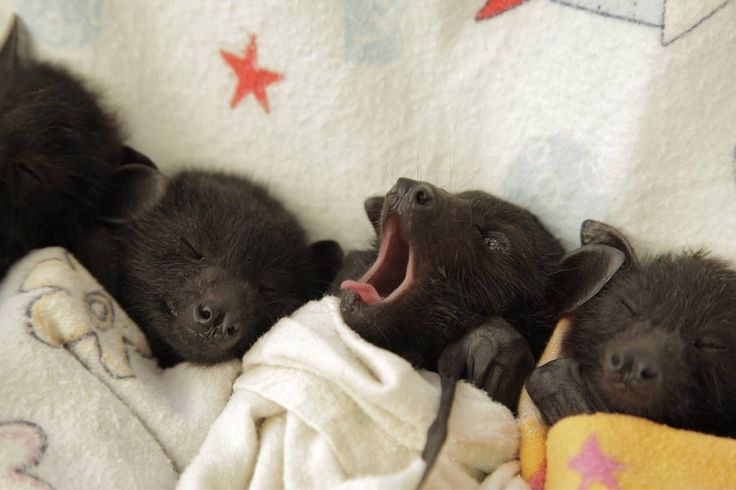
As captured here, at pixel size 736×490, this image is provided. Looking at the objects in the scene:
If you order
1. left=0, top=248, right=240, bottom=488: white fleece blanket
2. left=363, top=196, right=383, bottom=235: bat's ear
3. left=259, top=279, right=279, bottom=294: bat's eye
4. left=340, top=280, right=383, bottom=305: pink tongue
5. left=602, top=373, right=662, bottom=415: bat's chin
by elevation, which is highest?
left=363, top=196, right=383, bottom=235: bat's ear

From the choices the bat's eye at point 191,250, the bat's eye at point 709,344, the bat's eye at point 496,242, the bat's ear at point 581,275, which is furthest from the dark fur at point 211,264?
the bat's eye at point 709,344

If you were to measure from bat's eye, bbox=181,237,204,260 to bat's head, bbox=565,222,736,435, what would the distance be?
1171mm

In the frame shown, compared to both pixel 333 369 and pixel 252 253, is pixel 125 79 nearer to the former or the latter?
pixel 252 253

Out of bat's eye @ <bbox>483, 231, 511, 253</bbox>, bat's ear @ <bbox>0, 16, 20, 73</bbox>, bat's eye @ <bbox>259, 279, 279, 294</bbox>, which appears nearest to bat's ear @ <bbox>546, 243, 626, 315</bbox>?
bat's eye @ <bbox>483, 231, 511, 253</bbox>

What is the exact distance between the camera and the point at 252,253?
2477mm

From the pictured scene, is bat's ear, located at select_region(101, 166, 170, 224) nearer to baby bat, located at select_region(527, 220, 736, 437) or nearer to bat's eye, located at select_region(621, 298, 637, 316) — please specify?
baby bat, located at select_region(527, 220, 736, 437)

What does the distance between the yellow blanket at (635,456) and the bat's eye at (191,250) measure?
1.25 m

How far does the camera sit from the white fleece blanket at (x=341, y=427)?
1834 millimetres

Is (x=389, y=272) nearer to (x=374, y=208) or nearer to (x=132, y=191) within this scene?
(x=374, y=208)

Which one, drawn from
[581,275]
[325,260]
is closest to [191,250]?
[325,260]

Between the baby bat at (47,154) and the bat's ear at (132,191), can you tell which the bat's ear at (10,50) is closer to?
the baby bat at (47,154)

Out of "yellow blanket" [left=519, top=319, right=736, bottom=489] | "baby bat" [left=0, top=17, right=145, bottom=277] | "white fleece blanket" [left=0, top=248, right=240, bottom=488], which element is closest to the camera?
"yellow blanket" [left=519, top=319, right=736, bottom=489]

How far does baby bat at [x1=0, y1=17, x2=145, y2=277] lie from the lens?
7.98ft

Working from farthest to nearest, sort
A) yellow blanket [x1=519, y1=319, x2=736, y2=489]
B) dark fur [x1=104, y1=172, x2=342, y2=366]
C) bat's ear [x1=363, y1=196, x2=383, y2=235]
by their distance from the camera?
bat's ear [x1=363, y1=196, x2=383, y2=235], dark fur [x1=104, y1=172, x2=342, y2=366], yellow blanket [x1=519, y1=319, x2=736, y2=489]
